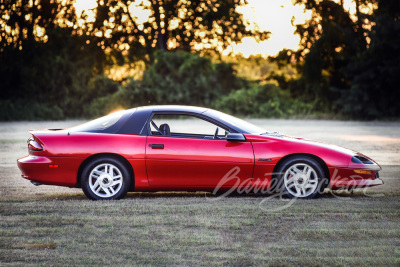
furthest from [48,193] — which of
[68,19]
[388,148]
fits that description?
[68,19]

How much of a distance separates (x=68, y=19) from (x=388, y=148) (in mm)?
34737

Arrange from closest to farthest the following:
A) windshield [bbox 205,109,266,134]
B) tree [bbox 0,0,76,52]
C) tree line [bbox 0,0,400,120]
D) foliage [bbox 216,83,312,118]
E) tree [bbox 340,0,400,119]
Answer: windshield [bbox 205,109,266,134] → tree [bbox 340,0,400,119] → tree line [bbox 0,0,400,120] → foliage [bbox 216,83,312,118] → tree [bbox 0,0,76,52]

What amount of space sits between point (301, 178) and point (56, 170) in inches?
124

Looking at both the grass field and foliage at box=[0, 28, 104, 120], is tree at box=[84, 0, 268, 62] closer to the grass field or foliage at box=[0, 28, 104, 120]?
foliage at box=[0, 28, 104, 120]

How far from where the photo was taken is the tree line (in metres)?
40.7

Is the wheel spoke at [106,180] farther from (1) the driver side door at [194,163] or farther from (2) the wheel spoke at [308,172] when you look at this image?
(2) the wheel spoke at [308,172]

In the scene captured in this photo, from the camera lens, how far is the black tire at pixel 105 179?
29.6 feet

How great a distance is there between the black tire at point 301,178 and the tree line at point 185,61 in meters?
31.0

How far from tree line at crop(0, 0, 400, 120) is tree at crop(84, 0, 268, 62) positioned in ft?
0.24

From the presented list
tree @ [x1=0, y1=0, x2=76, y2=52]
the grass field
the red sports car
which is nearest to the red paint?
the red sports car

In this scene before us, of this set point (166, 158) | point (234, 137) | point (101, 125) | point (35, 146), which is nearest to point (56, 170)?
point (35, 146)

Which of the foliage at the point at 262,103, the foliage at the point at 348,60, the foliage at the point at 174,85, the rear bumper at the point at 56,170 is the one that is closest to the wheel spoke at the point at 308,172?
the rear bumper at the point at 56,170

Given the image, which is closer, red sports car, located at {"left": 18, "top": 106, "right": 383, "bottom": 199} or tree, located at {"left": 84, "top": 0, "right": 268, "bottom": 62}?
red sports car, located at {"left": 18, "top": 106, "right": 383, "bottom": 199}

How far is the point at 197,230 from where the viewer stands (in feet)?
23.1
